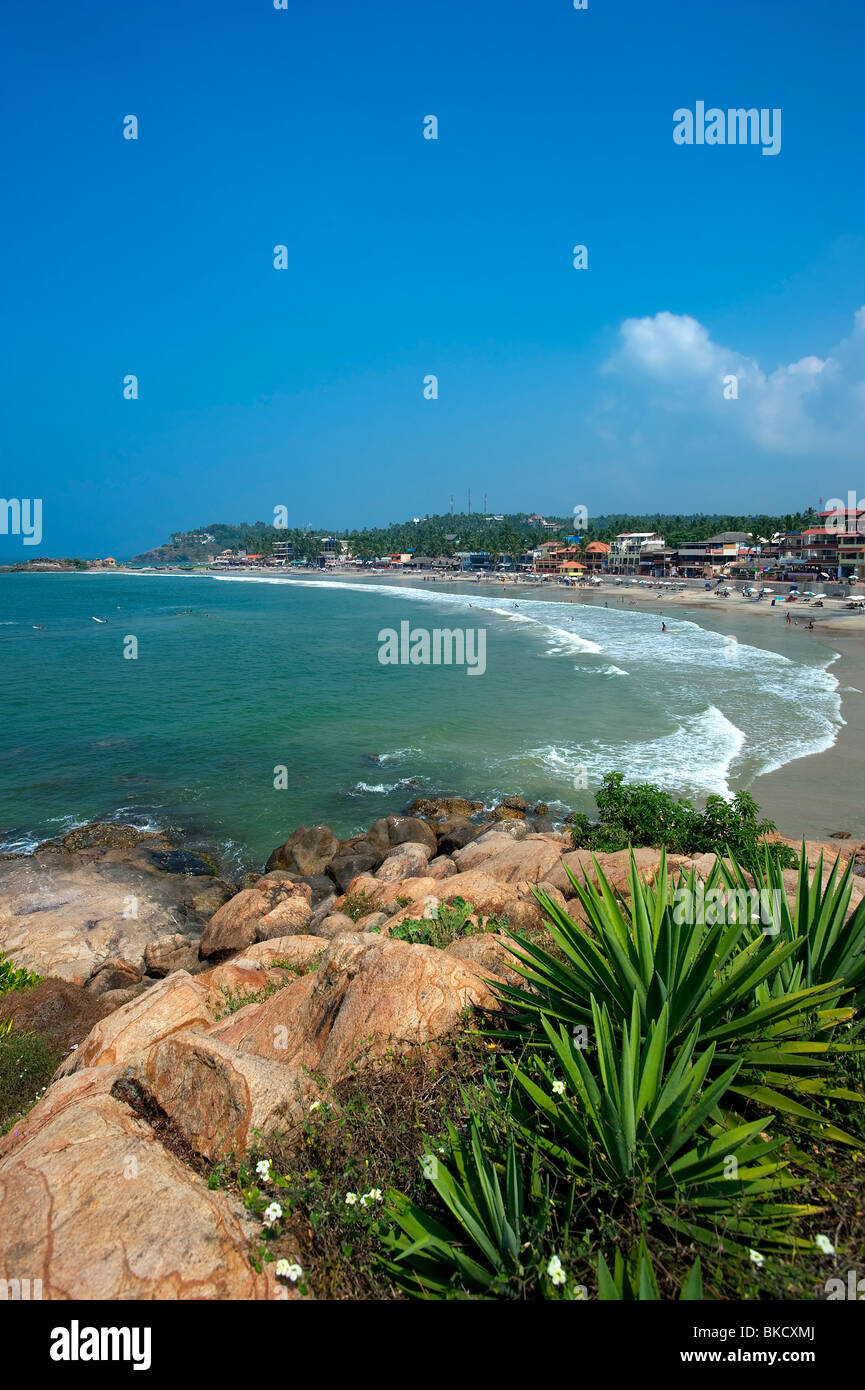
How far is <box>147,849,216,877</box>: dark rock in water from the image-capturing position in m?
15.4

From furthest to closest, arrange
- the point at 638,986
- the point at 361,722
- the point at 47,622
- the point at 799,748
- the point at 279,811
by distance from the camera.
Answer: the point at 47,622, the point at 361,722, the point at 799,748, the point at 279,811, the point at 638,986

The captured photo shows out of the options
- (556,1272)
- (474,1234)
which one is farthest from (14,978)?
(556,1272)

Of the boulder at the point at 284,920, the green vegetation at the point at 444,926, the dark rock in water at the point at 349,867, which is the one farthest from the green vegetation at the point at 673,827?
the boulder at the point at 284,920

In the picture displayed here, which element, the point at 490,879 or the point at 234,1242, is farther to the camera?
the point at 490,879

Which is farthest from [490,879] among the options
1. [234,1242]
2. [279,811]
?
[279,811]

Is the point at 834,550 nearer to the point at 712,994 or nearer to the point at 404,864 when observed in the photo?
the point at 404,864

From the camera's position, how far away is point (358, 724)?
2662cm

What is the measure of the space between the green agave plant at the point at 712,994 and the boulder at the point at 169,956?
27.2ft

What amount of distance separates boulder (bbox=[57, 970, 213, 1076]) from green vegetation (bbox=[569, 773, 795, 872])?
6946mm

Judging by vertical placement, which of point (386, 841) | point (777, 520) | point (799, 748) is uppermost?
point (777, 520)

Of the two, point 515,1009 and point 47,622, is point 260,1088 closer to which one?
point 515,1009

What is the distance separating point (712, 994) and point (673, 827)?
8985 millimetres

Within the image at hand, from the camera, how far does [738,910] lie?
4355mm

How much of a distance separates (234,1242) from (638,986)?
2283 millimetres
